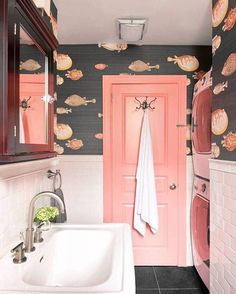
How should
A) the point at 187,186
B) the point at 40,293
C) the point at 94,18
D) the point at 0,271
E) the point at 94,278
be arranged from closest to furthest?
1. the point at 40,293
2. the point at 0,271
3. the point at 94,278
4. the point at 94,18
5. the point at 187,186

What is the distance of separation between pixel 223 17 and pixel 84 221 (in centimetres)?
219

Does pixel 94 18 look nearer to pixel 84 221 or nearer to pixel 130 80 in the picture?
pixel 130 80

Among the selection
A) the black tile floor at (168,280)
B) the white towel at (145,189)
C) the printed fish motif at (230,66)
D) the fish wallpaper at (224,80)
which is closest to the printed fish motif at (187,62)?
the white towel at (145,189)

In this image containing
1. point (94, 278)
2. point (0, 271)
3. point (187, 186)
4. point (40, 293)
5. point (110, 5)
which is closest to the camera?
point (40, 293)

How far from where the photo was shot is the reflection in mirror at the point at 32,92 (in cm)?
105

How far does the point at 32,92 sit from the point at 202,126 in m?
1.54

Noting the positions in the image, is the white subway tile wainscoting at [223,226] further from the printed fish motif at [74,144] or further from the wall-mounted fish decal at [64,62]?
the wall-mounted fish decal at [64,62]

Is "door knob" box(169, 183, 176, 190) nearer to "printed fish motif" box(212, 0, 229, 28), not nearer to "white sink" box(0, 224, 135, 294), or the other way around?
"white sink" box(0, 224, 135, 294)

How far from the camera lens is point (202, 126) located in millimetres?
2193

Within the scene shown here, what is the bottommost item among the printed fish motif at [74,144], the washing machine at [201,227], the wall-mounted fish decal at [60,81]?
the washing machine at [201,227]

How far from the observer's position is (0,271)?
97cm

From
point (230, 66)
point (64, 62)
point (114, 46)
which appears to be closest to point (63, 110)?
point (64, 62)

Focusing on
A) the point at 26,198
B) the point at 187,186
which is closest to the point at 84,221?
the point at 187,186

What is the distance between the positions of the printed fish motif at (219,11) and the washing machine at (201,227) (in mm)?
1212
